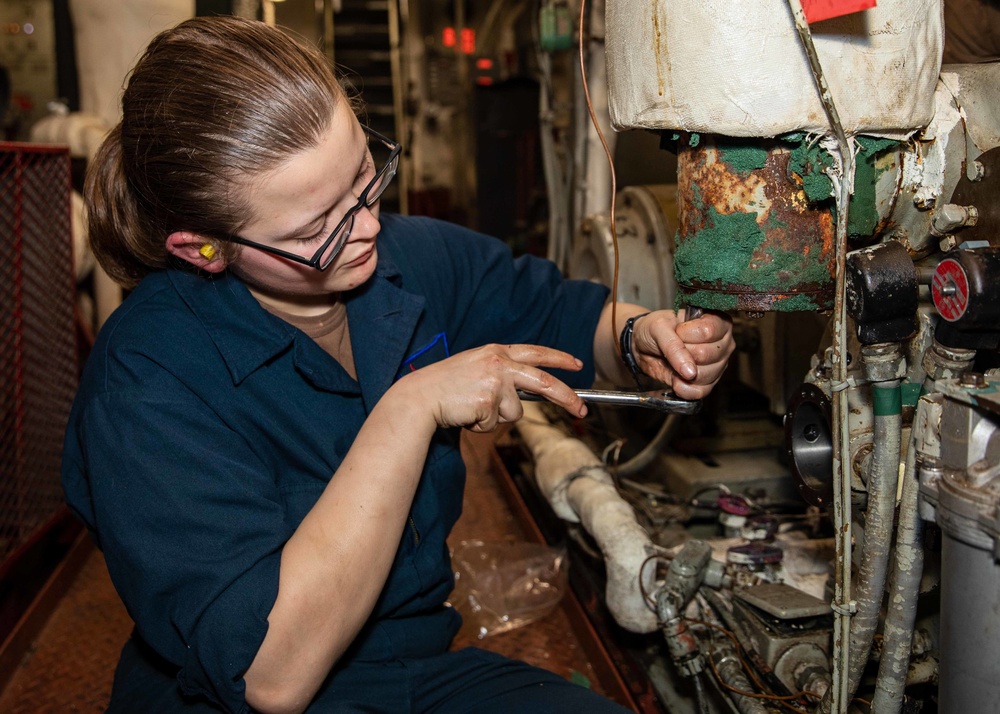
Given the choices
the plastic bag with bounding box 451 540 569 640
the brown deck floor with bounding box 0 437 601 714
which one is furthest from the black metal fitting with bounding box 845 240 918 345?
the plastic bag with bounding box 451 540 569 640

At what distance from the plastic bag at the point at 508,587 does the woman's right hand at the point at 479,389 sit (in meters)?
1.10

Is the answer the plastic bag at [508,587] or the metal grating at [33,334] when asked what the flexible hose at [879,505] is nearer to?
the plastic bag at [508,587]

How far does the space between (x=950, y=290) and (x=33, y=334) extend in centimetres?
248

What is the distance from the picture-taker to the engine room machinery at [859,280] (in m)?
0.87

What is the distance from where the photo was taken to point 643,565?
1.59 metres

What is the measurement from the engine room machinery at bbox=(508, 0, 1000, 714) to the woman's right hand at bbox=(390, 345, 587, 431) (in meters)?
0.24

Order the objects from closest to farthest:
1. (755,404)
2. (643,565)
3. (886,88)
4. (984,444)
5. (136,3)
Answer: (984,444) → (886,88) → (643,565) → (755,404) → (136,3)

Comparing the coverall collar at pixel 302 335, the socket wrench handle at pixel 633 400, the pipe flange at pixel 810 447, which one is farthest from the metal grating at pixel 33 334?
the pipe flange at pixel 810 447

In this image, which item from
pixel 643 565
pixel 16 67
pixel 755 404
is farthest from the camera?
pixel 16 67

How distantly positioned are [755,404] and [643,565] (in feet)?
2.89

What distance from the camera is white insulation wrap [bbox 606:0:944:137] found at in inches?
36.3

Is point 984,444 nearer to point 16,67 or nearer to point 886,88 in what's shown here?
point 886,88

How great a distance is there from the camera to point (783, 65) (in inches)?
36.4

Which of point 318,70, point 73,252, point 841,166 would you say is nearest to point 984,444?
point 841,166
